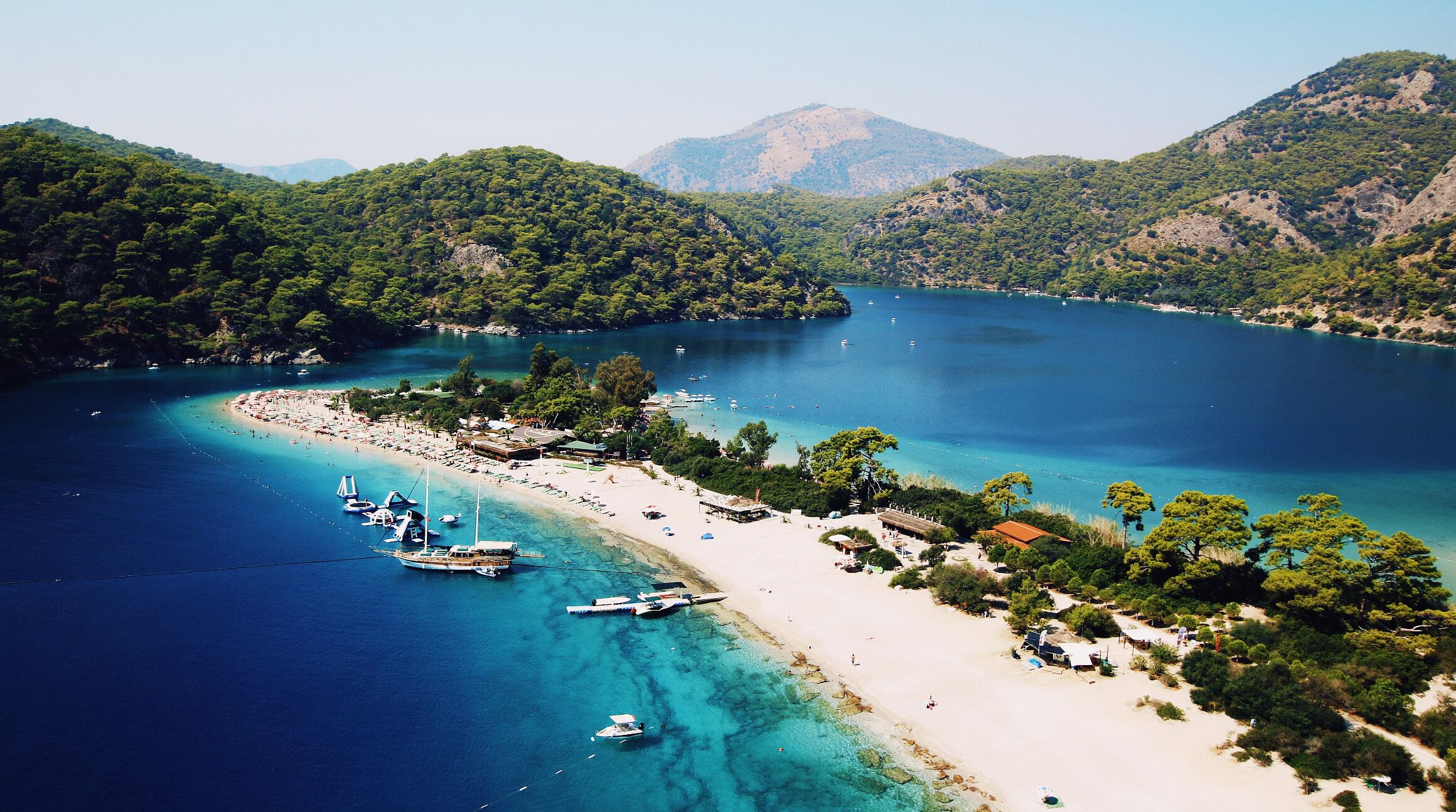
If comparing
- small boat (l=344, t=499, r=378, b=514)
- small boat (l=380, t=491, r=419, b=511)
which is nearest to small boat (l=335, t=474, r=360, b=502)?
small boat (l=344, t=499, r=378, b=514)

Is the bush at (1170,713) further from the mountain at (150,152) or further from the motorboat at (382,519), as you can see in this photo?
the mountain at (150,152)

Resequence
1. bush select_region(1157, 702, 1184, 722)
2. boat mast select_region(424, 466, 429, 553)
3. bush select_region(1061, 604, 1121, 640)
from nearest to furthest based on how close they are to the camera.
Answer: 1. bush select_region(1157, 702, 1184, 722)
2. bush select_region(1061, 604, 1121, 640)
3. boat mast select_region(424, 466, 429, 553)

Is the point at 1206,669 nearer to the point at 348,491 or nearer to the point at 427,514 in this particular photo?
the point at 427,514

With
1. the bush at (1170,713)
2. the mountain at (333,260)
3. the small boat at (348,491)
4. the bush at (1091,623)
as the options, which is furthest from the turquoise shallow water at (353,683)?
the mountain at (333,260)

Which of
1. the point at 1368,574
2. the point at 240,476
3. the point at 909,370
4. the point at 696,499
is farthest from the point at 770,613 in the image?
the point at 909,370

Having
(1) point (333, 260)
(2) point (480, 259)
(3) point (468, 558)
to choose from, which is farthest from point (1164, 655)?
(2) point (480, 259)

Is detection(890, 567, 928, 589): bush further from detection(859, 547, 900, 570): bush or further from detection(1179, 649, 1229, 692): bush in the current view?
detection(1179, 649, 1229, 692): bush
